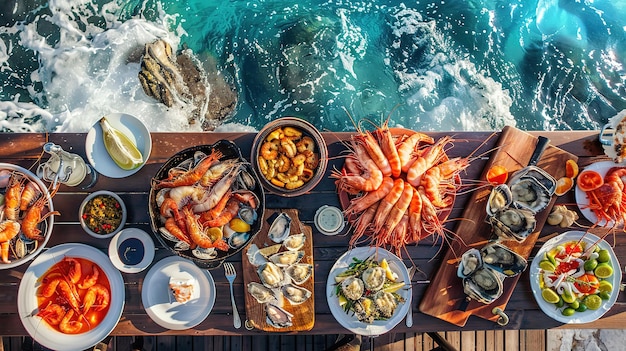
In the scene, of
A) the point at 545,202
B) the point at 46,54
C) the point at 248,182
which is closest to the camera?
the point at 248,182

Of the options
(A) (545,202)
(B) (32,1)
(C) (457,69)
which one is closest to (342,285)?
(A) (545,202)

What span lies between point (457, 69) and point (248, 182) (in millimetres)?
3563

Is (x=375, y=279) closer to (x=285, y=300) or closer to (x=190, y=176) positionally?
(x=285, y=300)

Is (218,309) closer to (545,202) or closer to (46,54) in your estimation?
(545,202)

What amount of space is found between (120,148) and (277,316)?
5.93 ft

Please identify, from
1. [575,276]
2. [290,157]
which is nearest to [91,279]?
[290,157]

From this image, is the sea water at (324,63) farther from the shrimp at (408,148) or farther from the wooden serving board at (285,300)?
the wooden serving board at (285,300)

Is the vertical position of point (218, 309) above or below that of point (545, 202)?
below

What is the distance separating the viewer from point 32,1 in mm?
5258

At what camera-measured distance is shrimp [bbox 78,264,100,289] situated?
3.26 metres

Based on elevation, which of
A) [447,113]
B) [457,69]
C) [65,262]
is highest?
[457,69]

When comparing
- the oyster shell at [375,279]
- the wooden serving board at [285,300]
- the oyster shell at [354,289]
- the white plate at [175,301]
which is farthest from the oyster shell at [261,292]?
the oyster shell at [375,279]

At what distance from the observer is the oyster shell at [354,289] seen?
326 cm

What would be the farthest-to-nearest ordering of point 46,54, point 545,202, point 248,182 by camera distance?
point 46,54 → point 545,202 → point 248,182
